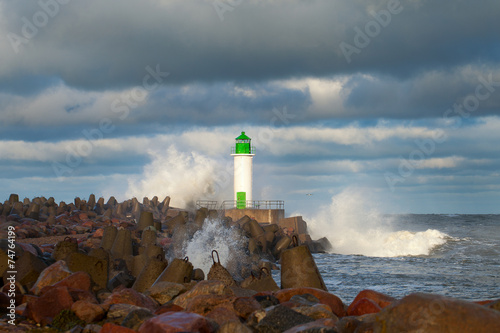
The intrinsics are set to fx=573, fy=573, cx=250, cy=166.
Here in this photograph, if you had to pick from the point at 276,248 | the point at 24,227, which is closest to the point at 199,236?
the point at 276,248

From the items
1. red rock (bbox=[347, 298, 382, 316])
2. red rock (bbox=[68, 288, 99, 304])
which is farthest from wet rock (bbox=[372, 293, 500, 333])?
red rock (bbox=[68, 288, 99, 304])

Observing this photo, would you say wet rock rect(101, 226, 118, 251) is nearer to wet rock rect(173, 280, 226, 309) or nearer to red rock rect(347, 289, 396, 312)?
wet rock rect(173, 280, 226, 309)

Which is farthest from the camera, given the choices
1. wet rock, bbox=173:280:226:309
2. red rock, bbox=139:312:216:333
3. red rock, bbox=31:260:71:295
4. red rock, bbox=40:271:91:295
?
red rock, bbox=31:260:71:295

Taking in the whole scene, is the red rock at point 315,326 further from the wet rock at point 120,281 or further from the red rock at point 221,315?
the wet rock at point 120,281

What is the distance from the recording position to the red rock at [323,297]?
5.87 metres

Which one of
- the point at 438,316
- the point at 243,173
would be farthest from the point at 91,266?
the point at 243,173

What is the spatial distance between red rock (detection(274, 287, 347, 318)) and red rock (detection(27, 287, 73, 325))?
224cm

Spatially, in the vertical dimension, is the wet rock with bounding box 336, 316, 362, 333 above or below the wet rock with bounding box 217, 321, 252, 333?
above

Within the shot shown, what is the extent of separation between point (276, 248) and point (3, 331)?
16.7 m

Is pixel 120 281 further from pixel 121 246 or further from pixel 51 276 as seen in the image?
pixel 121 246

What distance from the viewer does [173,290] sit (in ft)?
23.2

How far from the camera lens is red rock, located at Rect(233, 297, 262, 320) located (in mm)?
5411

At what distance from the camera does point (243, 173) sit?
3209 cm

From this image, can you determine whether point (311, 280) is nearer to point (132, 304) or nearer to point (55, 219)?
point (132, 304)
